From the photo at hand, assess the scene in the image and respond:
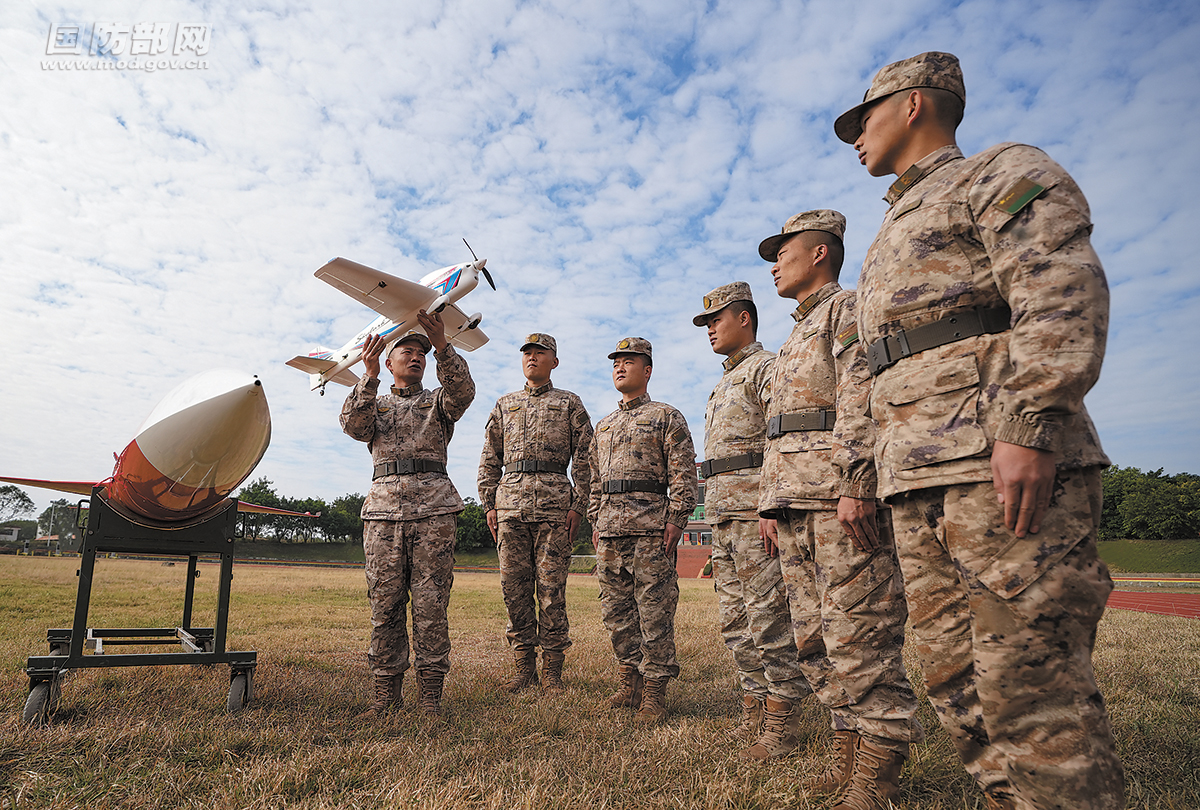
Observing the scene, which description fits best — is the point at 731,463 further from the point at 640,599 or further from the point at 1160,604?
the point at 1160,604

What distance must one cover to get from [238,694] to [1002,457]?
175 inches

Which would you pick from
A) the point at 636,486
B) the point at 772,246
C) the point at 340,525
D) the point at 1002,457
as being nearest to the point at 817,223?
the point at 772,246

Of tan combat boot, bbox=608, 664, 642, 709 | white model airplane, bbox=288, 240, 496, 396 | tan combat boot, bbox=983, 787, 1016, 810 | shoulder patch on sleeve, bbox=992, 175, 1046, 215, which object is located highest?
white model airplane, bbox=288, 240, 496, 396

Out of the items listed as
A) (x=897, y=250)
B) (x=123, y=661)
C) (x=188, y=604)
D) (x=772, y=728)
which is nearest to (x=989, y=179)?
(x=897, y=250)

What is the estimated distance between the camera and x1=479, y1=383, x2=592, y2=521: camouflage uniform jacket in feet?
17.4

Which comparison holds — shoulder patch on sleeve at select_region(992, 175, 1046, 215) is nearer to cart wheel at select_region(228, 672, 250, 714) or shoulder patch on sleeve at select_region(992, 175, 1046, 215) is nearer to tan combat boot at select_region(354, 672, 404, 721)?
tan combat boot at select_region(354, 672, 404, 721)

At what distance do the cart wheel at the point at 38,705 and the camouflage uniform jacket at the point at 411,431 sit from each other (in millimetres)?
1968

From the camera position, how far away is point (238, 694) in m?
4.03

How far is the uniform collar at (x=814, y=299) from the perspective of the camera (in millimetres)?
3371

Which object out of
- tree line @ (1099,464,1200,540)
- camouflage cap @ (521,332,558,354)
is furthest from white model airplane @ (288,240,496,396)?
tree line @ (1099,464,1200,540)

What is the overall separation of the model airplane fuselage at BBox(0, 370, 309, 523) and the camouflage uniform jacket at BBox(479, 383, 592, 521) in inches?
75.2


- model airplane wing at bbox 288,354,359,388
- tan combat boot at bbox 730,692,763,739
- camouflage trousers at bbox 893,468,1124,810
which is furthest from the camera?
model airplane wing at bbox 288,354,359,388

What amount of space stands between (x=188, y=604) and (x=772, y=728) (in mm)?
4939

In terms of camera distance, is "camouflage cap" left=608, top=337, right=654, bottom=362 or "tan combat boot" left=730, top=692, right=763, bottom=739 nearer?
"tan combat boot" left=730, top=692, right=763, bottom=739
